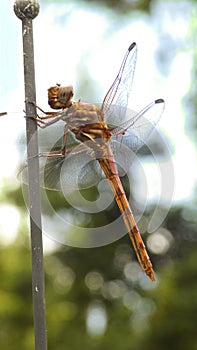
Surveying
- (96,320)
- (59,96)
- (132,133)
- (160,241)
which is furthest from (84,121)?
(96,320)

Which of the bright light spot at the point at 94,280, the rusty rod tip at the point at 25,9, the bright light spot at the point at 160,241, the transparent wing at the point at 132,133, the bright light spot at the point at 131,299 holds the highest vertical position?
the rusty rod tip at the point at 25,9

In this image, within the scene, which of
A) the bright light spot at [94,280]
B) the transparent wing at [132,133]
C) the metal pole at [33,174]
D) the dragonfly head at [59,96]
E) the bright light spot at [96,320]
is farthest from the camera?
the bright light spot at [94,280]

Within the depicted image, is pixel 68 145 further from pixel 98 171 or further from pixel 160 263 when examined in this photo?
pixel 160 263

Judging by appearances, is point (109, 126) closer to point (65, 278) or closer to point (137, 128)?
point (137, 128)

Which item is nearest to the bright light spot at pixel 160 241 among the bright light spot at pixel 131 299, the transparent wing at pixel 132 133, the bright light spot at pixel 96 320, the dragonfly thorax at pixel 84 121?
the bright light spot at pixel 131 299

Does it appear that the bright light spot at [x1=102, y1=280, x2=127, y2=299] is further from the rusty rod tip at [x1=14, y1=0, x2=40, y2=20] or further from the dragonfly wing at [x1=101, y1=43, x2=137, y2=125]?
the rusty rod tip at [x1=14, y1=0, x2=40, y2=20]

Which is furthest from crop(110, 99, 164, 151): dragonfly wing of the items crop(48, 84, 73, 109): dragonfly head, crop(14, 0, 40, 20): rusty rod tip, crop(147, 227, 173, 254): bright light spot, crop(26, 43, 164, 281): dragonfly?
crop(147, 227, 173, 254): bright light spot

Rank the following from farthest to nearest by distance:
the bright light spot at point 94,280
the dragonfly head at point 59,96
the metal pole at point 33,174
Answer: the bright light spot at point 94,280, the dragonfly head at point 59,96, the metal pole at point 33,174

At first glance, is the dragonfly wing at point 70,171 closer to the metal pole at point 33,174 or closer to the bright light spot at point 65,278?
the metal pole at point 33,174
